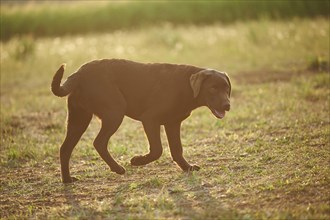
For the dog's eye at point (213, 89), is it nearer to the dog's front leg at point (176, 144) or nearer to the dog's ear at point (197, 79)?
the dog's ear at point (197, 79)

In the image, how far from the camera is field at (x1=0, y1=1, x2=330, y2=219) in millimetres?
5734

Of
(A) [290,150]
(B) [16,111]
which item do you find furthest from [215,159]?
(B) [16,111]

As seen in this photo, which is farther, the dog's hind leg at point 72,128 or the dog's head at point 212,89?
the dog's hind leg at point 72,128

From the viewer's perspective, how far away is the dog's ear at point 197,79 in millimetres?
6609

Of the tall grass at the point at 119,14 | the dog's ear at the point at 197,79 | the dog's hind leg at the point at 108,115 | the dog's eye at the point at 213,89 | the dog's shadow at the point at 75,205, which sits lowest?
the dog's shadow at the point at 75,205

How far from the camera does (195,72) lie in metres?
6.84

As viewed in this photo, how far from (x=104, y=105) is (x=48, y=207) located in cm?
123

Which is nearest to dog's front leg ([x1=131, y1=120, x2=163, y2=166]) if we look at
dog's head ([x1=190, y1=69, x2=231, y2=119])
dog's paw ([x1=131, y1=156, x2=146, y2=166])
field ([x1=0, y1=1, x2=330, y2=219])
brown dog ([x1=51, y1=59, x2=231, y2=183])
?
brown dog ([x1=51, y1=59, x2=231, y2=183])

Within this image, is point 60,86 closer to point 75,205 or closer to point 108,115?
point 108,115

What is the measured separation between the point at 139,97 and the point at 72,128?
30.8 inches

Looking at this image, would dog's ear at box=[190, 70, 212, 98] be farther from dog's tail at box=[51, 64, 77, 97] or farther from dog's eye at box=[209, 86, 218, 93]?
dog's tail at box=[51, 64, 77, 97]

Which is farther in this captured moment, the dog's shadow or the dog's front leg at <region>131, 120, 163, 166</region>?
the dog's front leg at <region>131, 120, 163, 166</region>

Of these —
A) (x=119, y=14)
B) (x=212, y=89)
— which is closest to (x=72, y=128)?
(x=212, y=89)

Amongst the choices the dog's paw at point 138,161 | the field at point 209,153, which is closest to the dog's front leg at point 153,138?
the dog's paw at point 138,161
